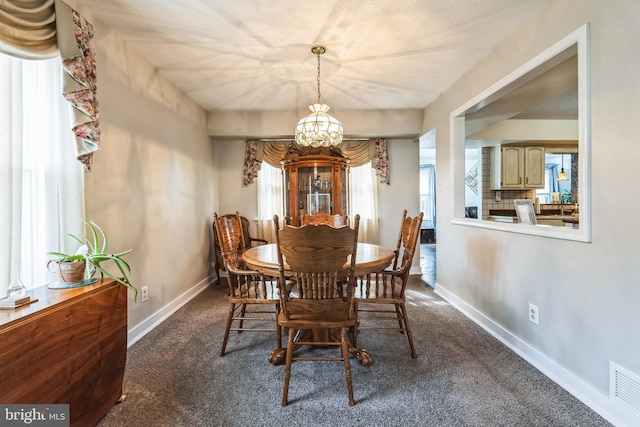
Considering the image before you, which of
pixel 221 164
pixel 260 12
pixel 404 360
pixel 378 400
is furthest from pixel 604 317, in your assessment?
pixel 221 164

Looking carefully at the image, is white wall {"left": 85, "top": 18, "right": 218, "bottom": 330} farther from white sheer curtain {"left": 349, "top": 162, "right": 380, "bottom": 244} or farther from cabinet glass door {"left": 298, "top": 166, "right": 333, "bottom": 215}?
white sheer curtain {"left": 349, "top": 162, "right": 380, "bottom": 244}

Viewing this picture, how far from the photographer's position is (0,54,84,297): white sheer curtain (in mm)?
1329

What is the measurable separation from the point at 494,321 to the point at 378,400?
4.53 ft

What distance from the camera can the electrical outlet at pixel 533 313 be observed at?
1921 mm

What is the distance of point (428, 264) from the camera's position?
5262 millimetres

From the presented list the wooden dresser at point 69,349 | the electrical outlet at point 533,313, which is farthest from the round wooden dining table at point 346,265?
the electrical outlet at point 533,313

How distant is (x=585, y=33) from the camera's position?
1517 millimetres

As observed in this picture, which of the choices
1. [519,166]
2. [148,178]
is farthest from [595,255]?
[519,166]

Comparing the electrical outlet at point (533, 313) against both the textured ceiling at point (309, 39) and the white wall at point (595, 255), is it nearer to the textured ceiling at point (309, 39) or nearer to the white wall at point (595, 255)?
the white wall at point (595, 255)

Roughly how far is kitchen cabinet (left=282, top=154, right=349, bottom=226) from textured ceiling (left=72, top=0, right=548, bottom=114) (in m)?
0.99

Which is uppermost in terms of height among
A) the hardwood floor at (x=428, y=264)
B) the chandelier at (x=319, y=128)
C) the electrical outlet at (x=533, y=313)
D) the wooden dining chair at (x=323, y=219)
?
the chandelier at (x=319, y=128)

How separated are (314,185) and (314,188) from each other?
4cm

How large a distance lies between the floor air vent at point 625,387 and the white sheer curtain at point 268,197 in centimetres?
360

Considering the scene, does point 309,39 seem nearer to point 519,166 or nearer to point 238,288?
point 238,288
